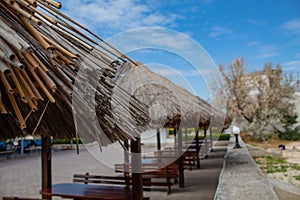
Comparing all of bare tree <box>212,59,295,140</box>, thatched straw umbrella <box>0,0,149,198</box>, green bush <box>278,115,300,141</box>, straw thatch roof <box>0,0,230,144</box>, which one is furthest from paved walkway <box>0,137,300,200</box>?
green bush <box>278,115,300,141</box>

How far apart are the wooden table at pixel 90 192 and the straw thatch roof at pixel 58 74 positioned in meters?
1.47

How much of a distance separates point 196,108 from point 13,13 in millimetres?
6119

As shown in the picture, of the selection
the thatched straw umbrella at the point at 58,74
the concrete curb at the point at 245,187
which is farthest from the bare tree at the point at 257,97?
the thatched straw umbrella at the point at 58,74

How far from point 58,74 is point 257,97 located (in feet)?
69.4

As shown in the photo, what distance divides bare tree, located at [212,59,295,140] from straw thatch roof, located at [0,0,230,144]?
19.2 m

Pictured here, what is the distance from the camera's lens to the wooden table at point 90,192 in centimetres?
368

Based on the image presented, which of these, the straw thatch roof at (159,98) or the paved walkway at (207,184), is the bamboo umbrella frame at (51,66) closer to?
the paved walkway at (207,184)

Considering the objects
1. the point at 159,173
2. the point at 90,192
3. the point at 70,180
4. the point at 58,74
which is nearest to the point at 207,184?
the point at 159,173

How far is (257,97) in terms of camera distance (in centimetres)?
2095

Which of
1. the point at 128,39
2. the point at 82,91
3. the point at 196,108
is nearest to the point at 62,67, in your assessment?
the point at 82,91

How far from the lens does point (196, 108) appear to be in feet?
23.6

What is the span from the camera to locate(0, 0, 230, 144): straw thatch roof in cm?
111

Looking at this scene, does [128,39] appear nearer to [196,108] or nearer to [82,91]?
[82,91]

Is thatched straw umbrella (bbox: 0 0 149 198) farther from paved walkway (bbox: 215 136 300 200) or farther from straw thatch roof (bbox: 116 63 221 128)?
straw thatch roof (bbox: 116 63 221 128)
